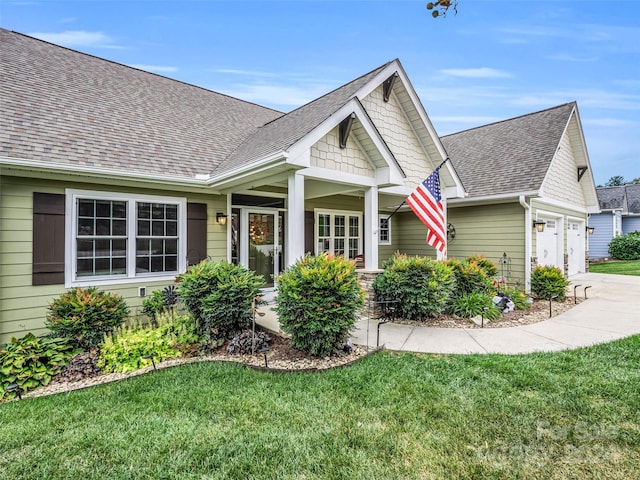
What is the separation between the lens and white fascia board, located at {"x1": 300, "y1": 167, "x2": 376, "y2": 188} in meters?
5.94

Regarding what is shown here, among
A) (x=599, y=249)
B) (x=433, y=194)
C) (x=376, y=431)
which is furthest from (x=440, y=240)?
(x=599, y=249)

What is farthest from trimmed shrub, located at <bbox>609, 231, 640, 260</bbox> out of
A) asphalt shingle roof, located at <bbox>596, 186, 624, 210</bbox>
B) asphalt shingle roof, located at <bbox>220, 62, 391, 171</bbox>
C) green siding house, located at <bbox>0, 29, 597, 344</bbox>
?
asphalt shingle roof, located at <bbox>220, 62, 391, 171</bbox>

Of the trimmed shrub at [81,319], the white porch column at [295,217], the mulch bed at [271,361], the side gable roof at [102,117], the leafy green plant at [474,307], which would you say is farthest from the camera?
the leafy green plant at [474,307]

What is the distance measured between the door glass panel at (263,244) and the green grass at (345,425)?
14.4 feet

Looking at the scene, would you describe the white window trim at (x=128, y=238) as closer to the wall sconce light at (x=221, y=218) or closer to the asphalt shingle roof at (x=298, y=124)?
the wall sconce light at (x=221, y=218)

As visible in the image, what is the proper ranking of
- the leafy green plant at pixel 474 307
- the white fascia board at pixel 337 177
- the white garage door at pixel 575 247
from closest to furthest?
the white fascia board at pixel 337 177 → the leafy green plant at pixel 474 307 → the white garage door at pixel 575 247

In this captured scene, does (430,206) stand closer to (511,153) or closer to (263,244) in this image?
(263,244)

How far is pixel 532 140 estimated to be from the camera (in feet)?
35.1

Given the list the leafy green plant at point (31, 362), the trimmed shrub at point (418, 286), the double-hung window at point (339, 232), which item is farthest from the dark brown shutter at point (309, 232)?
the leafy green plant at point (31, 362)

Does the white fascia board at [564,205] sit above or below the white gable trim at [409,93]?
below

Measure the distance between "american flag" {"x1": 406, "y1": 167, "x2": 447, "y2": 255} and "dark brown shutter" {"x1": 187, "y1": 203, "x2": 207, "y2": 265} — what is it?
4.48 meters

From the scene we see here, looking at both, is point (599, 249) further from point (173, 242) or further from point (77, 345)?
point (77, 345)

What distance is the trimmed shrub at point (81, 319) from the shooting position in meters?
4.91

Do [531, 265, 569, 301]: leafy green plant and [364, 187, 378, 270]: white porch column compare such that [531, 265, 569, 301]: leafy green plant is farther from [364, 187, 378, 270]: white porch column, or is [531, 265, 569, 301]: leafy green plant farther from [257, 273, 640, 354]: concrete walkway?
[364, 187, 378, 270]: white porch column
